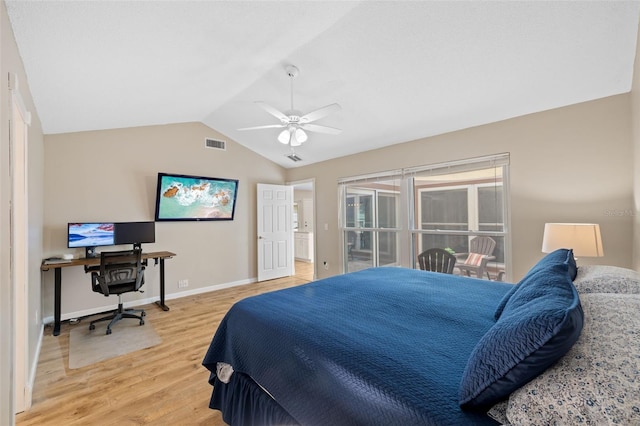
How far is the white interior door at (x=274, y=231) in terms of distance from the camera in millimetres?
5602

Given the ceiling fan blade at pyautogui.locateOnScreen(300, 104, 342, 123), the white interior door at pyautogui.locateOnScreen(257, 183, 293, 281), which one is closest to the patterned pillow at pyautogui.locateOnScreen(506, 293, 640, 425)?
the ceiling fan blade at pyautogui.locateOnScreen(300, 104, 342, 123)

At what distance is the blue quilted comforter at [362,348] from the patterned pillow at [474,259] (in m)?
1.44

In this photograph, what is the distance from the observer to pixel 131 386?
2260 mm

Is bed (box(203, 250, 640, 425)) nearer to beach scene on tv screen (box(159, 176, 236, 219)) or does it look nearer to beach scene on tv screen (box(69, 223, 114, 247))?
beach scene on tv screen (box(69, 223, 114, 247))

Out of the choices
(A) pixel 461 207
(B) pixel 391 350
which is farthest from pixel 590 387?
(A) pixel 461 207

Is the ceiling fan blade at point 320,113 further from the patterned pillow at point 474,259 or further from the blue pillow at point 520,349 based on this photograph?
the patterned pillow at point 474,259

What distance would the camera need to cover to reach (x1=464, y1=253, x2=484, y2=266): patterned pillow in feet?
11.7

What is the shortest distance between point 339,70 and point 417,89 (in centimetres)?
85

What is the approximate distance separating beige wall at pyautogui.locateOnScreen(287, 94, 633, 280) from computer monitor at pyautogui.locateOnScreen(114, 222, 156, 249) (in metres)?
4.15

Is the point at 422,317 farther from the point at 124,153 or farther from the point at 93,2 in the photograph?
the point at 124,153

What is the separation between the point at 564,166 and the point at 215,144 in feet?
16.1

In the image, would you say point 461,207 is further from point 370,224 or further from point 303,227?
point 303,227

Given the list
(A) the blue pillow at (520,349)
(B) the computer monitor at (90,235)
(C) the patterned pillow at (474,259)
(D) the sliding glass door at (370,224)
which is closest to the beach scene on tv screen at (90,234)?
(B) the computer monitor at (90,235)

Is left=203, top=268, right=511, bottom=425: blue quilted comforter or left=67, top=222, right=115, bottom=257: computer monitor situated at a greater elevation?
left=67, top=222, right=115, bottom=257: computer monitor
